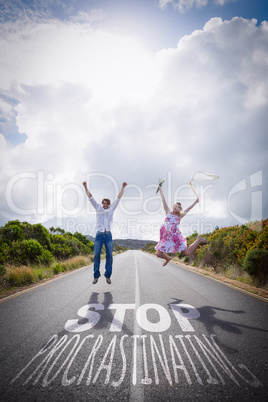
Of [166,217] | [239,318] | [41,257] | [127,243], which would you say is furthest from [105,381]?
[127,243]

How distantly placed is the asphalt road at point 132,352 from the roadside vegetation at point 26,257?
2.99 metres

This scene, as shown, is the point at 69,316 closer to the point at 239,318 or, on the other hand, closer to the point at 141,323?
Result: the point at 141,323

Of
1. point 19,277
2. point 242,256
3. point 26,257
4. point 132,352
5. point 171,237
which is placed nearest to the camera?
point 132,352

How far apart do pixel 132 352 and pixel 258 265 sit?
785 centimetres

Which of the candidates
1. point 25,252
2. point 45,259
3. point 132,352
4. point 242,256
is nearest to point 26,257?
point 25,252

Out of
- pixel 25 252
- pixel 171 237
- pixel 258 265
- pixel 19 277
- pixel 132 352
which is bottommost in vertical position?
pixel 25 252

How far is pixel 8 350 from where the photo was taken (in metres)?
2.62

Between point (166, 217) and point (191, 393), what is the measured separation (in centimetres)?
455

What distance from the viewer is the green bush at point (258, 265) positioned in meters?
8.11

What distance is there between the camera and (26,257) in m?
13.0

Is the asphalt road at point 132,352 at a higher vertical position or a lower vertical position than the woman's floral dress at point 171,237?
lower

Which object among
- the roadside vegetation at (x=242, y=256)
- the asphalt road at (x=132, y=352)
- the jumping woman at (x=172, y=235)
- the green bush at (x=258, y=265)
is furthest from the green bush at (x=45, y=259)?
the green bush at (x=258, y=265)

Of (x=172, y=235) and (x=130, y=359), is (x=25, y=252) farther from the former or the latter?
(x=130, y=359)

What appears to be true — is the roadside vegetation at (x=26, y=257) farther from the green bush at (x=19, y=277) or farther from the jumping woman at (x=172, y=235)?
the jumping woman at (x=172, y=235)
